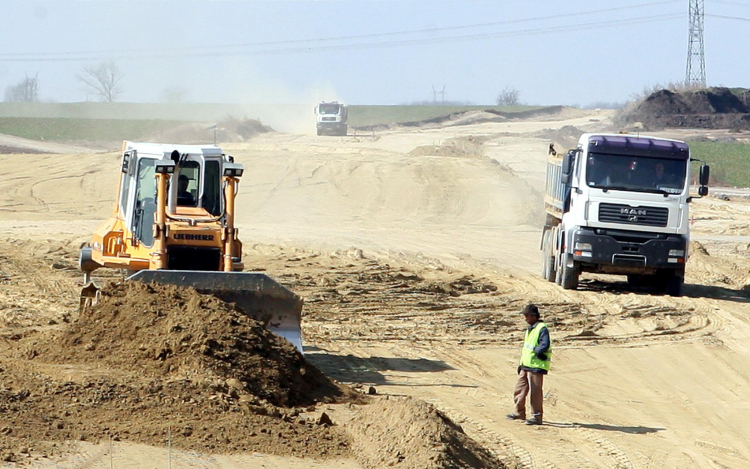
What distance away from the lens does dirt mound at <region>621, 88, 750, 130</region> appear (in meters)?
72.4

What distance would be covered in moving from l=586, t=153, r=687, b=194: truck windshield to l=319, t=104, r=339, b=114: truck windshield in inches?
1794

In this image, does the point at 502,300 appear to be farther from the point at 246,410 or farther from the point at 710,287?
the point at 246,410

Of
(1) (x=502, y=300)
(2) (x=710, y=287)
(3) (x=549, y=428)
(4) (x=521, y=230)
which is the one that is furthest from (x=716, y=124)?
(3) (x=549, y=428)

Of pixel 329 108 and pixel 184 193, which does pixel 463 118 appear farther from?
pixel 184 193

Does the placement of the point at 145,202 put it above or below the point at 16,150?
above

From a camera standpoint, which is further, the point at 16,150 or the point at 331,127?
the point at 331,127

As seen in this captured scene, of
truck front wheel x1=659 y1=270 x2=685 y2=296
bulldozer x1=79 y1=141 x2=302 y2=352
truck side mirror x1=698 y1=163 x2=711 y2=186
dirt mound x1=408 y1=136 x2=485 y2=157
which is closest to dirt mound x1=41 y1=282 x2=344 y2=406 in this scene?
bulldozer x1=79 y1=141 x2=302 y2=352

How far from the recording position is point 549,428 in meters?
10.3

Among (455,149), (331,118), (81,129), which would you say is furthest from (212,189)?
(81,129)

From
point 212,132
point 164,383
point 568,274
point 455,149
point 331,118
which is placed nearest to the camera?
point 164,383

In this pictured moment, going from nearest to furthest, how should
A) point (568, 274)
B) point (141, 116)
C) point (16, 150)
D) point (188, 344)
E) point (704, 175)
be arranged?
point (188, 344), point (704, 175), point (568, 274), point (16, 150), point (141, 116)

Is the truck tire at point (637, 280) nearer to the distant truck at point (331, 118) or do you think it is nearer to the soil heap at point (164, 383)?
the soil heap at point (164, 383)

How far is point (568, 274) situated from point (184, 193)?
877 centimetres

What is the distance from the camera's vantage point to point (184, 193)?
12.9m
